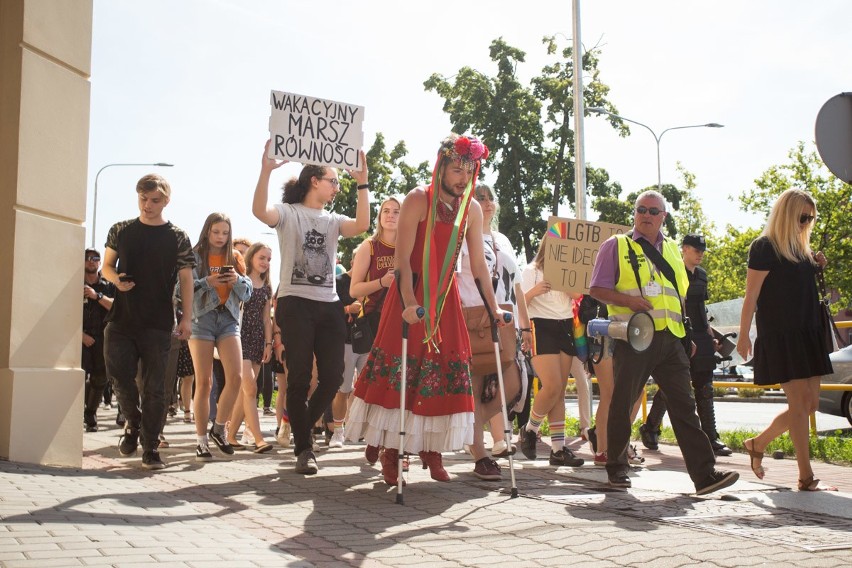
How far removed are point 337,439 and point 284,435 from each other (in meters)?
0.55

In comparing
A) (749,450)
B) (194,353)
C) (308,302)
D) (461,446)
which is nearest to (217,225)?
(194,353)

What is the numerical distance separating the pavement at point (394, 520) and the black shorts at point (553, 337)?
152cm

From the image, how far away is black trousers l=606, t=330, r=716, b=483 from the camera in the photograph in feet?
23.7

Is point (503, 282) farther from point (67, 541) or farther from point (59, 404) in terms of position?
point (67, 541)

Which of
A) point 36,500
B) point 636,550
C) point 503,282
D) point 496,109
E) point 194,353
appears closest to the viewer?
point 636,550

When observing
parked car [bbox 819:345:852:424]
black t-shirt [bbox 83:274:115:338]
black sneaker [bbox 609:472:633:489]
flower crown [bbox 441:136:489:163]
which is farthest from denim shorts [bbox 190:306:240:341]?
parked car [bbox 819:345:852:424]

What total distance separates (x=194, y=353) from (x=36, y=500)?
3.87 metres

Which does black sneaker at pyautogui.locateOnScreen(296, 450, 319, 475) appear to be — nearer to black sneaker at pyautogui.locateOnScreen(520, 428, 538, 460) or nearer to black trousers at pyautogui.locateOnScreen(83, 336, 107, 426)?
black sneaker at pyautogui.locateOnScreen(520, 428, 538, 460)

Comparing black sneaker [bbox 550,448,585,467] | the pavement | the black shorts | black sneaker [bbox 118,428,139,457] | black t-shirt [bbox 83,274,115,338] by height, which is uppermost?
black t-shirt [bbox 83,274,115,338]

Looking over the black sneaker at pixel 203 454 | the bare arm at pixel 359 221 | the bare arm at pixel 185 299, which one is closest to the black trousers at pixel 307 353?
the bare arm at pixel 359 221

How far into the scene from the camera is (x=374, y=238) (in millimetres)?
9438

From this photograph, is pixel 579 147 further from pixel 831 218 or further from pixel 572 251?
pixel 831 218

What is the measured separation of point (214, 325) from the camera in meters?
9.40

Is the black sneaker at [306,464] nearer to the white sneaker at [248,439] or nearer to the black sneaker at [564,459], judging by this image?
the black sneaker at [564,459]
